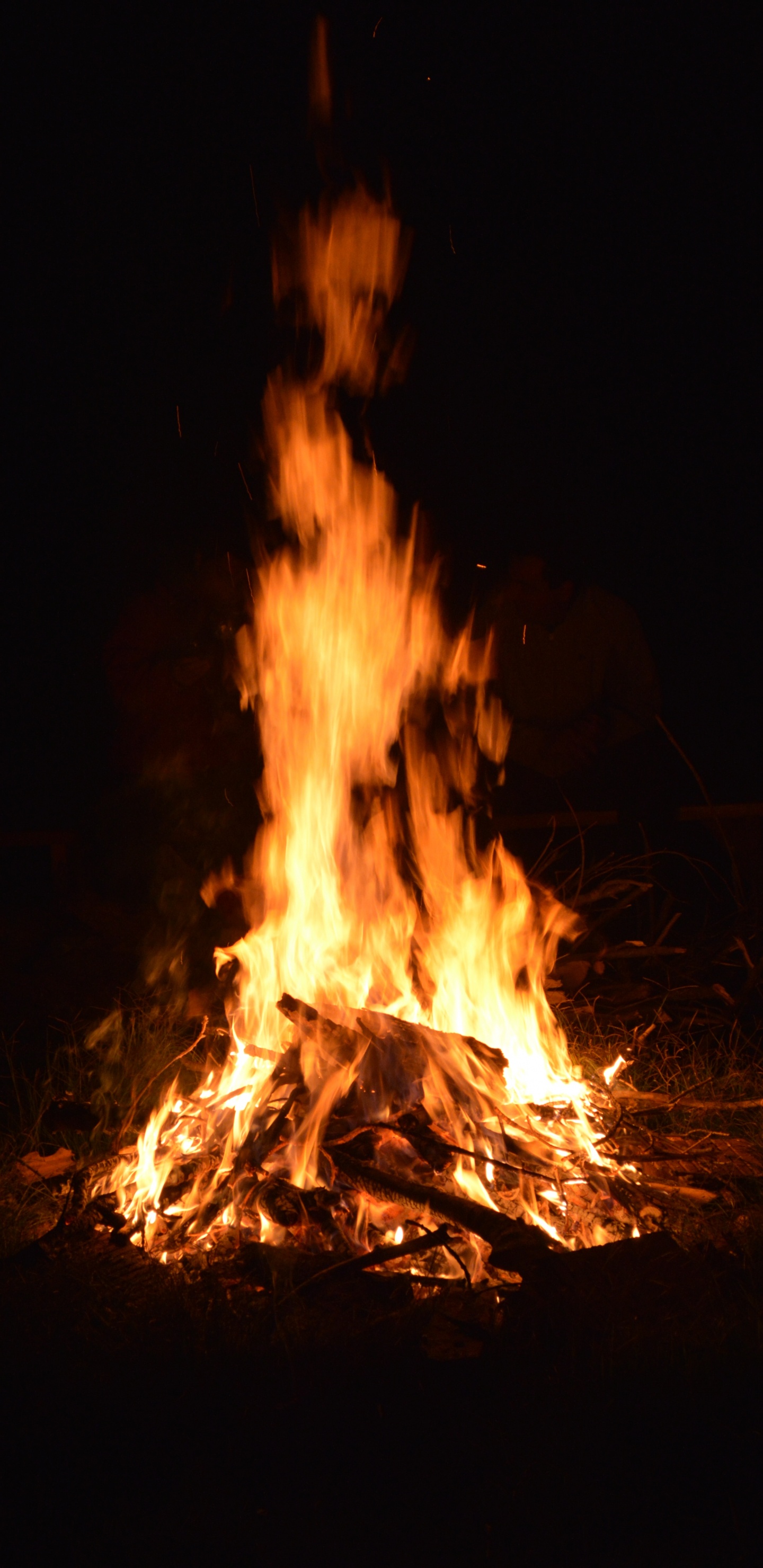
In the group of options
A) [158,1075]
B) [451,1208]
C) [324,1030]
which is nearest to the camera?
[451,1208]

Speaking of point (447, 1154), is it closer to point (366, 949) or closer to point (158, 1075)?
point (366, 949)

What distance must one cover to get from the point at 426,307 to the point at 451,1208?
5692 mm

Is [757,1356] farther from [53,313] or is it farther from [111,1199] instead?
[53,313]

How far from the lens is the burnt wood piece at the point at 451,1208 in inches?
90.3

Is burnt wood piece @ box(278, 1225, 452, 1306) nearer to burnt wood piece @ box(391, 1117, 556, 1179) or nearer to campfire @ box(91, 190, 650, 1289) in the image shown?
campfire @ box(91, 190, 650, 1289)

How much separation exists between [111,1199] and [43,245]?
5293mm

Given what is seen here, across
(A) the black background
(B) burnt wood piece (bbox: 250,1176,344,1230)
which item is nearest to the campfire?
(B) burnt wood piece (bbox: 250,1176,344,1230)

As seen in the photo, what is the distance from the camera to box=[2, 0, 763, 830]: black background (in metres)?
4.99

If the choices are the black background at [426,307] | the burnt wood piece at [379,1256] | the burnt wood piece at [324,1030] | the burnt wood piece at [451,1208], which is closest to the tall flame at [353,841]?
the burnt wood piece at [324,1030]

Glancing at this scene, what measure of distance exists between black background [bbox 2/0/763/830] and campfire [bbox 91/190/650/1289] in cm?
103

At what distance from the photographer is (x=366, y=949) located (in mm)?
3518

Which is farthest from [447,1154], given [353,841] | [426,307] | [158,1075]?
[426,307]

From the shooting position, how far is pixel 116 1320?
2.24 metres

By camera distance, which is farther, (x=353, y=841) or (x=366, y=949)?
(x=353, y=841)
